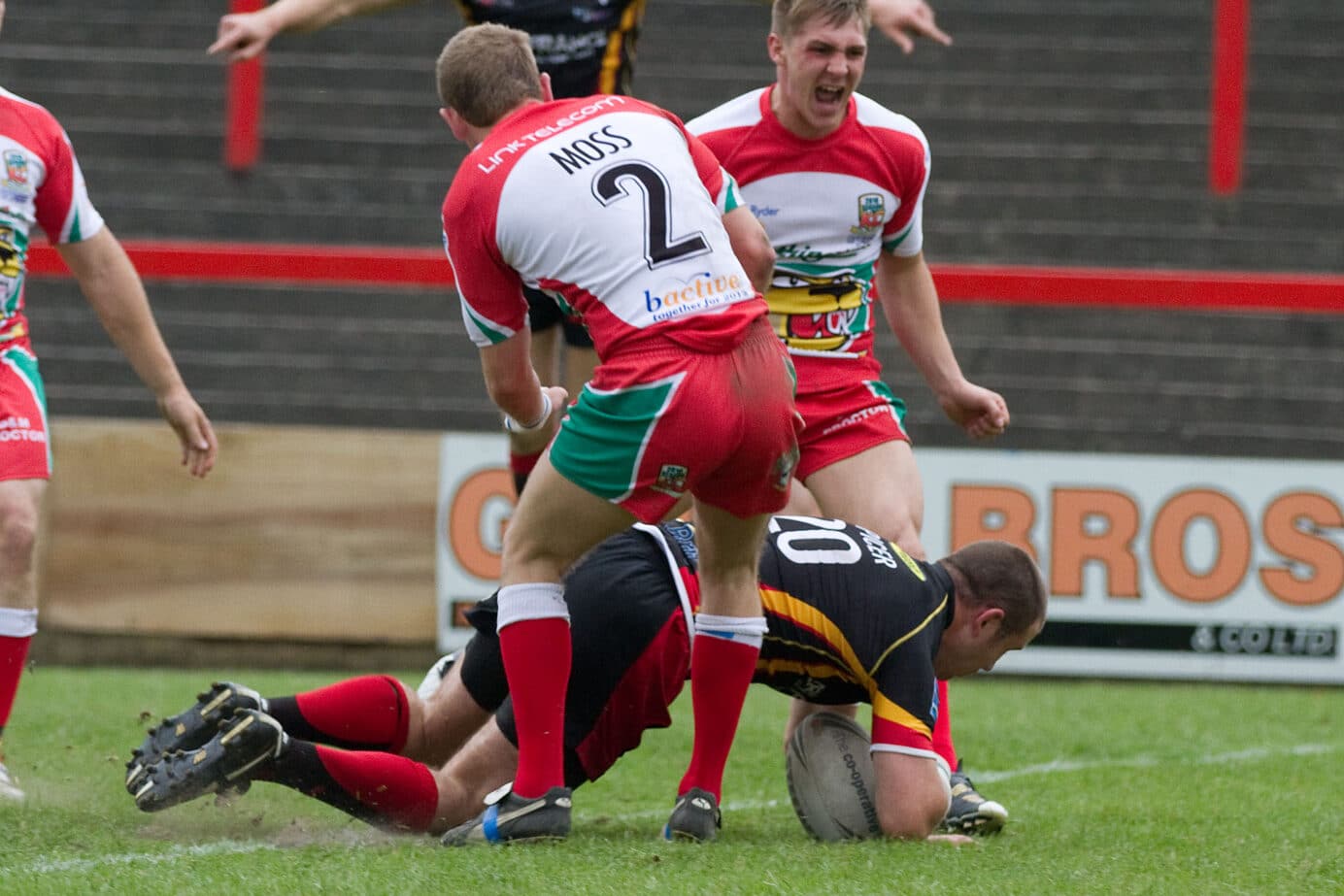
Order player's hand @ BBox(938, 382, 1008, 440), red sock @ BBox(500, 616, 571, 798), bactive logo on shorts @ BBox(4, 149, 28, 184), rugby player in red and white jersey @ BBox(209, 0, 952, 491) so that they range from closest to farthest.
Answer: red sock @ BBox(500, 616, 571, 798)
bactive logo on shorts @ BBox(4, 149, 28, 184)
player's hand @ BBox(938, 382, 1008, 440)
rugby player in red and white jersey @ BBox(209, 0, 952, 491)

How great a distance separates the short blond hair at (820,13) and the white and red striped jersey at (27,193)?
1799mm

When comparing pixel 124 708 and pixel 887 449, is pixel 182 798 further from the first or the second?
pixel 124 708

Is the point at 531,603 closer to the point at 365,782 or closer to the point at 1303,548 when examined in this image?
the point at 365,782

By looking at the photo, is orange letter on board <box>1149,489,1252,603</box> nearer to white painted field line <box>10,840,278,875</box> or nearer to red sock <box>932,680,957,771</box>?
red sock <box>932,680,957,771</box>

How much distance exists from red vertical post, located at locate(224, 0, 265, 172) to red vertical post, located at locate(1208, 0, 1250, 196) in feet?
19.1

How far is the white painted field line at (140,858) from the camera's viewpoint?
3.39m

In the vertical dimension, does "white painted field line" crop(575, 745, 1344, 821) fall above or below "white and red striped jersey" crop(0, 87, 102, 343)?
below

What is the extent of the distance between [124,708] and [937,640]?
3049 mm

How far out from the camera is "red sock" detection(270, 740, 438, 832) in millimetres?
3744

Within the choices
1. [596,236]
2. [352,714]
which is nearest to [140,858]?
[352,714]

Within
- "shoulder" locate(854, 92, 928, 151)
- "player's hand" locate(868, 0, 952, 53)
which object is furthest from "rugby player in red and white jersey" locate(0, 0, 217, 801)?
"player's hand" locate(868, 0, 952, 53)

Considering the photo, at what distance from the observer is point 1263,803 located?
4.75 meters

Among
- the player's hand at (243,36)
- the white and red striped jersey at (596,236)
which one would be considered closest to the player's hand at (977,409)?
the white and red striped jersey at (596,236)

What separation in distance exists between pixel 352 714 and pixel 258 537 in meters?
3.61
